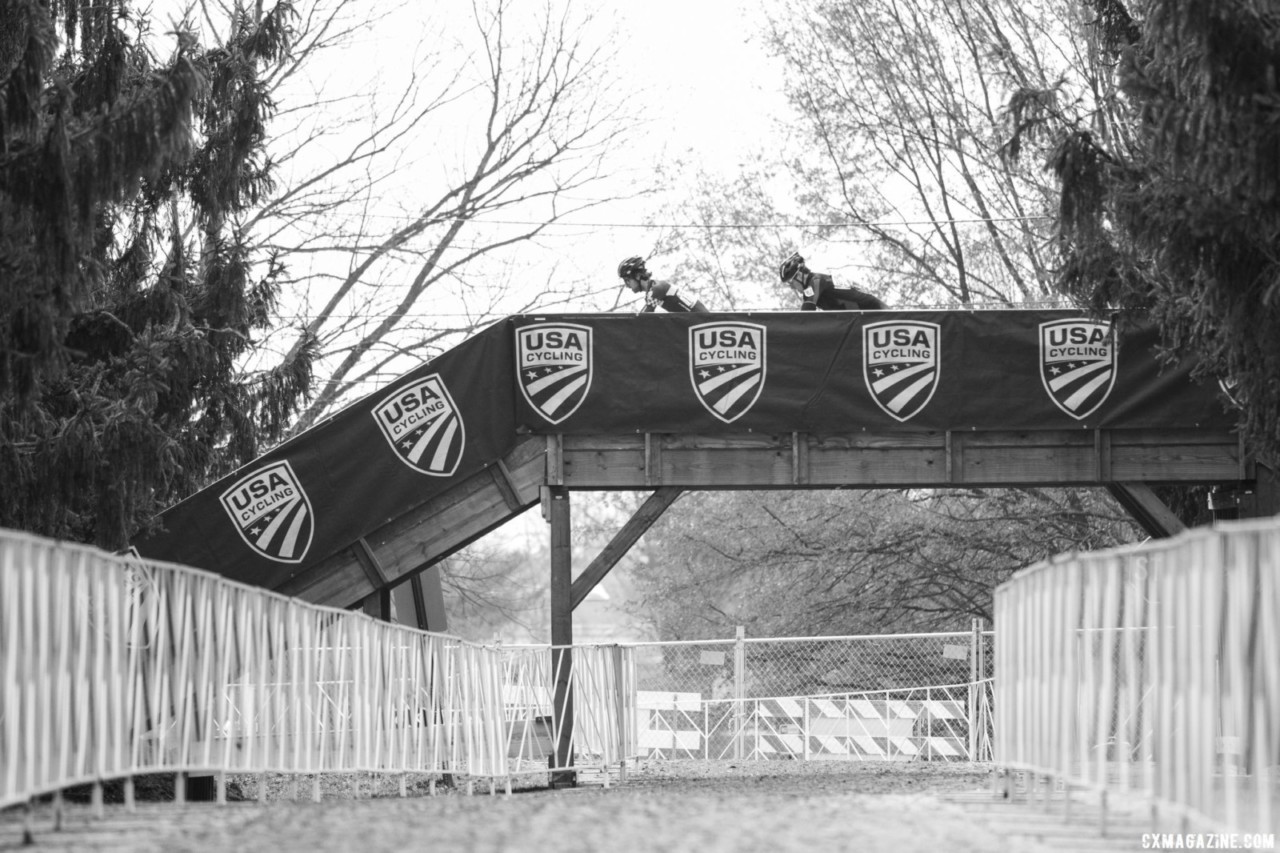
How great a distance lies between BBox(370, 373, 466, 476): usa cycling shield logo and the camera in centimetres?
1673

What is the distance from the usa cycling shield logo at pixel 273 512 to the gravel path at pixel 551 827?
7.08m

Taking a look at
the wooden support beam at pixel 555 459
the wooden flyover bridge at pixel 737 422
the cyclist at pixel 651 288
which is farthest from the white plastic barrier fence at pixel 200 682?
the cyclist at pixel 651 288

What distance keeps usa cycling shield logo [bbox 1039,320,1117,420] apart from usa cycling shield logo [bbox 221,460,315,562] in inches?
311

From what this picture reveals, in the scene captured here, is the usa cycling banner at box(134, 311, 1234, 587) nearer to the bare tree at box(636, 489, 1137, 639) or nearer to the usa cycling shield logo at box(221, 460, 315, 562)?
the usa cycling shield logo at box(221, 460, 315, 562)

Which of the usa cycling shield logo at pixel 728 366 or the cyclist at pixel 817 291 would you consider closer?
the usa cycling shield logo at pixel 728 366

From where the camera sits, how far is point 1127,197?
484 inches

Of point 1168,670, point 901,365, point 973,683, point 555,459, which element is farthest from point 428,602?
point 1168,670

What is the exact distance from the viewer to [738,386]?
17.1 metres

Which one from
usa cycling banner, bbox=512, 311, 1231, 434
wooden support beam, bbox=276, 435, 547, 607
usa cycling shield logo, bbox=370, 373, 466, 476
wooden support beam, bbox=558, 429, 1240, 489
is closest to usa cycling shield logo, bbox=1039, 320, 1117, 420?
usa cycling banner, bbox=512, 311, 1231, 434

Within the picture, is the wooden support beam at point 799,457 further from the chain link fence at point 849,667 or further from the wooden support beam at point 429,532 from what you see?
the chain link fence at point 849,667

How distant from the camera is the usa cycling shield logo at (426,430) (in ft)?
54.9

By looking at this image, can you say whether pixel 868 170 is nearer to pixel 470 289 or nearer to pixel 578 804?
pixel 470 289

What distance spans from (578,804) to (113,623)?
284 centimetres

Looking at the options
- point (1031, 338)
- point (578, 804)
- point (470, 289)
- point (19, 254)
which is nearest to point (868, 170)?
point (470, 289)
